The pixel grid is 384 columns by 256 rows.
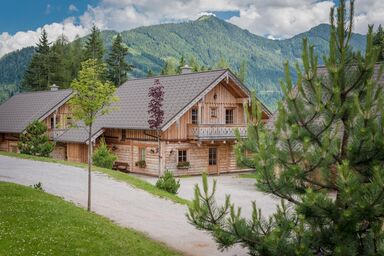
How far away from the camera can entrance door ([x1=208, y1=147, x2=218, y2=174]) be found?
35.4m

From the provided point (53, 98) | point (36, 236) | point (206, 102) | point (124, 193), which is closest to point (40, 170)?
point (124, 193)

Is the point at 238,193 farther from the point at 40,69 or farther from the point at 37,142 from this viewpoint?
the point at 40,69

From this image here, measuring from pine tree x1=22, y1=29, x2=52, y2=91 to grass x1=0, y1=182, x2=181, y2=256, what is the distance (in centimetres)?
5954

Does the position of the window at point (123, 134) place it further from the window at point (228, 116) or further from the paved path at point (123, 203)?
the window at point (228, 116)

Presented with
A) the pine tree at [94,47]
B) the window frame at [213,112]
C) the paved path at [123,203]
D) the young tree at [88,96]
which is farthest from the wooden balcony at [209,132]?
the pine tree at [94,47]

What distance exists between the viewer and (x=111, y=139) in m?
37.0

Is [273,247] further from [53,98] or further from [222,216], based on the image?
[53,98]

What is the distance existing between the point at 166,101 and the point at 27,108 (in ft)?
60.3

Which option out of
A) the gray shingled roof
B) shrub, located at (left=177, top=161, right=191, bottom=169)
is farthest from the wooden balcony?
the gray shingled roof

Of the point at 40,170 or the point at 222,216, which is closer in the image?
the point at 222,216

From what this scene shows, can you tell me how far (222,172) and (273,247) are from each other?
28.6 meters

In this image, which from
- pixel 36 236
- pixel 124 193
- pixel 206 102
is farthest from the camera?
pixel 206 102

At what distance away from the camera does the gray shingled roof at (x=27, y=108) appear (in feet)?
143

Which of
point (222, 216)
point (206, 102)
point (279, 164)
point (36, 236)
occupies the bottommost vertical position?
point (36, 236)
